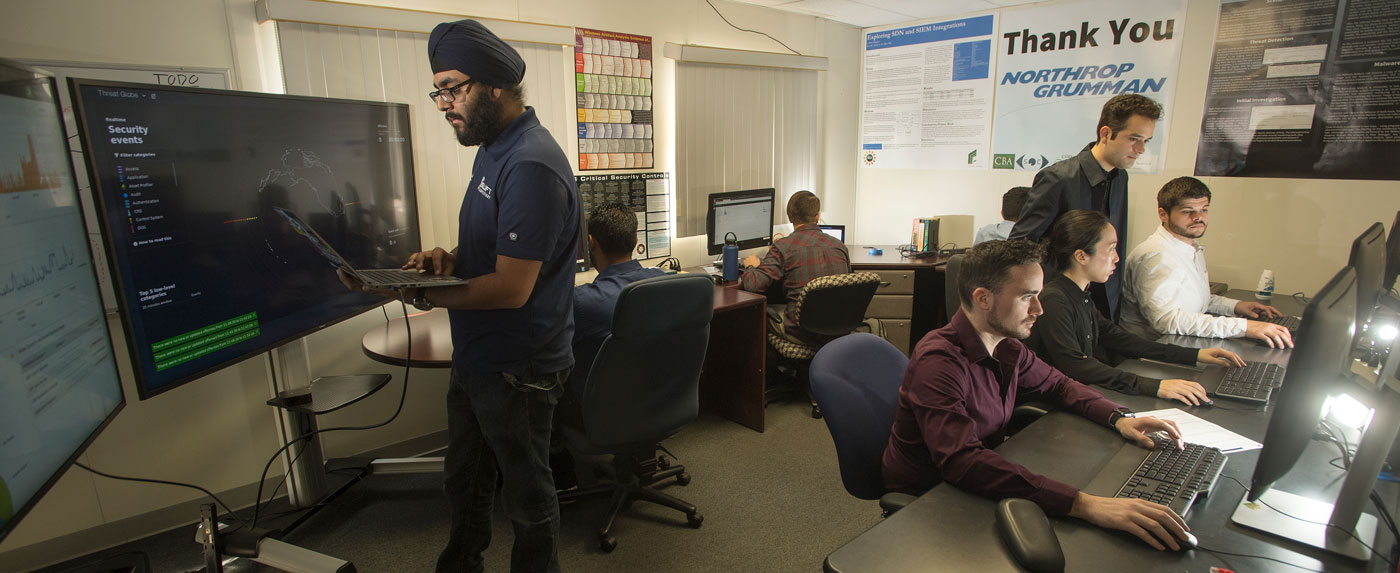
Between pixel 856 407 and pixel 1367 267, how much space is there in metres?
1.53

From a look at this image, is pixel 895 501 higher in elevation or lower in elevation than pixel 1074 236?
lower

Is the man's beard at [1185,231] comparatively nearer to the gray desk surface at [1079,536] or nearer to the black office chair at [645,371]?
the gray desk surface at [1079,536]

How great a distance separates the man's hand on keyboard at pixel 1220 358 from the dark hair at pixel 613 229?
193 centimetres

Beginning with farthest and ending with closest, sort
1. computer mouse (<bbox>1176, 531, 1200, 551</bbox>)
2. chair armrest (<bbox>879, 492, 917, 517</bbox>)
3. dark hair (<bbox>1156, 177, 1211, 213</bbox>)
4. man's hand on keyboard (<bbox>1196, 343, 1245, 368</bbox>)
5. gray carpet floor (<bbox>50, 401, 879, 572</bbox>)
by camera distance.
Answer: dark hair (<bbox>1156, 177, 1211, 213</bbox>), gray carpet floor (<bbox>50, 401, 879, 572</bbox>), man's hand on keyboard (<bbox>1196, 343, 1245, 368</bbox>), chair armrest (<bbox>879, 492, 917, 517</bbox>), computer mouse (<bbox>1176, 531, 1200, 551</bbox>)

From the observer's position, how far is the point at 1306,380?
1.06 metres

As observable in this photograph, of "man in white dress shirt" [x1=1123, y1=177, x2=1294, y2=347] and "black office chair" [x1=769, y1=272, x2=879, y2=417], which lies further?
"black office chair" [x1=769, y1=272, x2=879, y2=417]

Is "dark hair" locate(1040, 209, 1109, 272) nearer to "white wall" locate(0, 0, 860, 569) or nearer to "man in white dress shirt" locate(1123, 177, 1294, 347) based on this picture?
"man in white dress shirt" locate(1123, 177, 1294, 347)

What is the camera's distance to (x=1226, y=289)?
3.23m

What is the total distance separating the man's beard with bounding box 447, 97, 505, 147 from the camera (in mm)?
1639

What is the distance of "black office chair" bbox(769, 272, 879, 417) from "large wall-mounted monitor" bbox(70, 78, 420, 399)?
1.87m

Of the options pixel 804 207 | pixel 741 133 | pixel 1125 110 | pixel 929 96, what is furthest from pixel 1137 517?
pixel 929 96

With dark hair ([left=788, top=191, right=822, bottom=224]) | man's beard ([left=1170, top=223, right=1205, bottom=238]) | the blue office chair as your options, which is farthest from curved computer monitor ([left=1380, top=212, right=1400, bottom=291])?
dark hair ([left=788, top=191, right=822, bottom=224])

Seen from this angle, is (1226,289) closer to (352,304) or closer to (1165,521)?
(1165,521)

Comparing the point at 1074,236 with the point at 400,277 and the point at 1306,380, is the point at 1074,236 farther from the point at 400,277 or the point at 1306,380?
the point at 400,277
